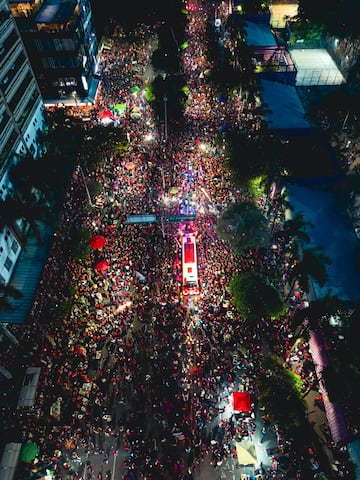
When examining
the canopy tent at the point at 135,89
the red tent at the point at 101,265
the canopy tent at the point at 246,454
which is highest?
the canopy tent at the point at 135,89

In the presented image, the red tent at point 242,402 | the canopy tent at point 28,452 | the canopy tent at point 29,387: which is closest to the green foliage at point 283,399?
the red tent at point 242,402

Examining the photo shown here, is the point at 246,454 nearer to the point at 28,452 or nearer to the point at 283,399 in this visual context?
the point at 283,399

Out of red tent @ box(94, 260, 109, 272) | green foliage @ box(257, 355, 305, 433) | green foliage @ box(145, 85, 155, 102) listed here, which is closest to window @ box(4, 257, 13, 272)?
red tent @ box(94, 260, 109, 272)

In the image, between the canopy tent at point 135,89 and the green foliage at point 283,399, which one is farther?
the canopy tent at point 135,89

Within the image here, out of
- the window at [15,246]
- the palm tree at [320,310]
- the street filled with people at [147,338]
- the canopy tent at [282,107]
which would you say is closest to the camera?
the palm tree at [320,310]

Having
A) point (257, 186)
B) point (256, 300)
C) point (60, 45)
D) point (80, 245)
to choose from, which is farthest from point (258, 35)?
point (256, 300)

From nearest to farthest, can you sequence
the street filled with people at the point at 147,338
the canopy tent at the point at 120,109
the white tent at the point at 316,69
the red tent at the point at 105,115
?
1. the street filled with people at the point at 147,338
2. the red tent at the point at 105,115
3. the canopy tent at the point at 120,109
4. the white tent at the point at 316,69

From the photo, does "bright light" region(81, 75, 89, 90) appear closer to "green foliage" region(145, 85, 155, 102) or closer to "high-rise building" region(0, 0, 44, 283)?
"green foliage" region(145, 85, 155, 102)

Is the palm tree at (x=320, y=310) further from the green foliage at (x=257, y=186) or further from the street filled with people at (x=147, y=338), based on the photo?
the green foliage at (x=257, y=186)
